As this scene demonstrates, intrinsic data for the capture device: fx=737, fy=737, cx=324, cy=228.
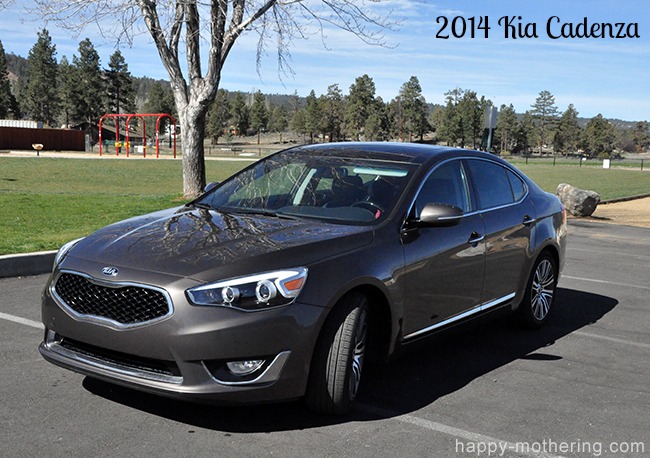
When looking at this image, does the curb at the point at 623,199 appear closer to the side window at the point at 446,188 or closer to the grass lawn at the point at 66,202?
the grass lawn at the point at 66,202

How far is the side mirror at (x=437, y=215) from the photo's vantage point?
4.85 metres

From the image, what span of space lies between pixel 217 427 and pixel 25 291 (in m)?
4.15

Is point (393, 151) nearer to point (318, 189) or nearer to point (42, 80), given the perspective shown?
point (318, 189)

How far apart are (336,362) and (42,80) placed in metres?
120

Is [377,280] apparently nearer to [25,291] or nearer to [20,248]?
[25,291]

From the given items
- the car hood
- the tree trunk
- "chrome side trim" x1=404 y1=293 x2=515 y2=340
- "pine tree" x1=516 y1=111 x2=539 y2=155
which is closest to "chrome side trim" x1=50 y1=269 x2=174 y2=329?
the car hood

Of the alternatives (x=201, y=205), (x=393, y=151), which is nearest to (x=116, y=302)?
(x=201, y=205)

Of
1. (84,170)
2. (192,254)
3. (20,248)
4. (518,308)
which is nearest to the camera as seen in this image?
(192,254)

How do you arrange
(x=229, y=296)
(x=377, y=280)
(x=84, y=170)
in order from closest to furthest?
(x=229, y=296) < (x=377, y=280) < (x=84, y=170)

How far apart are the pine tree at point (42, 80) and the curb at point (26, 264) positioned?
107947mm

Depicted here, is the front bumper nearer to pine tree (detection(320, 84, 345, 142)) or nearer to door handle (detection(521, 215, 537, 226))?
door handle (detection(521, 215, 537, 226))

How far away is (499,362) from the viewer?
572 cm

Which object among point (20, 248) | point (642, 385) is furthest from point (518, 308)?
point (20, 248)

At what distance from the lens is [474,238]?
549 cm
